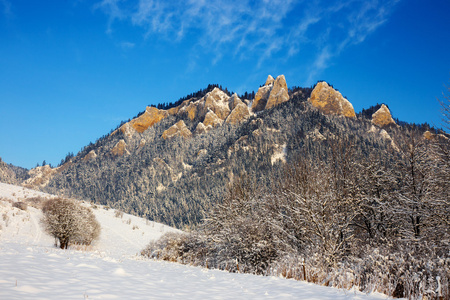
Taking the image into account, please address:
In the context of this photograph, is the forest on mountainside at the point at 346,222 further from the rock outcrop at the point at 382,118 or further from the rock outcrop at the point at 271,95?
the rock outcrop at the point at 271,95

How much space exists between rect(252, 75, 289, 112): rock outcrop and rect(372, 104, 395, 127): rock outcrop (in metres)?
52.4

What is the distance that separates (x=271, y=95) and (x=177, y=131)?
68.5 m

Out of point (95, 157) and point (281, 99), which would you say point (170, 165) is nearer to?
point (95, 157)

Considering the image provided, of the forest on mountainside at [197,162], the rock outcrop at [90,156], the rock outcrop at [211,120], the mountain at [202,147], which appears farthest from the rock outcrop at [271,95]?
the rock outcrop at [90,156]

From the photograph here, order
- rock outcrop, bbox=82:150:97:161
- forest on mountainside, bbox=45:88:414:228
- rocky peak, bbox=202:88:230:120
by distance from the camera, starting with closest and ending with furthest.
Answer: forest on mountainside, bbox=45:88:414:228, rock outcrop, bbox=82:150:97:161, rocky peak, bbox=202:88:230:120

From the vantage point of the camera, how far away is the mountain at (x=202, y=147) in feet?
335

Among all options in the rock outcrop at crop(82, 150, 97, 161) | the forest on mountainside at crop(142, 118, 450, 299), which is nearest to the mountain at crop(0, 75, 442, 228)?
the rock outcrop at crop(82, 150, 97, 161)

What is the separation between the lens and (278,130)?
127 m

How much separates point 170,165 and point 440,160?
131 m

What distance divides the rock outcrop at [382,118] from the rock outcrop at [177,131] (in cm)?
11228

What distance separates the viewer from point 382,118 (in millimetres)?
138625

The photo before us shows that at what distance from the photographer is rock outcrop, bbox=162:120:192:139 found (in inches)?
6102

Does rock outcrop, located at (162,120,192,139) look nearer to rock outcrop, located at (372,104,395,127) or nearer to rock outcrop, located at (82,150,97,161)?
rock outcrop, located at (82,150,97,161)

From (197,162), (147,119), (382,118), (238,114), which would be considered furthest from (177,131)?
(382,118)
